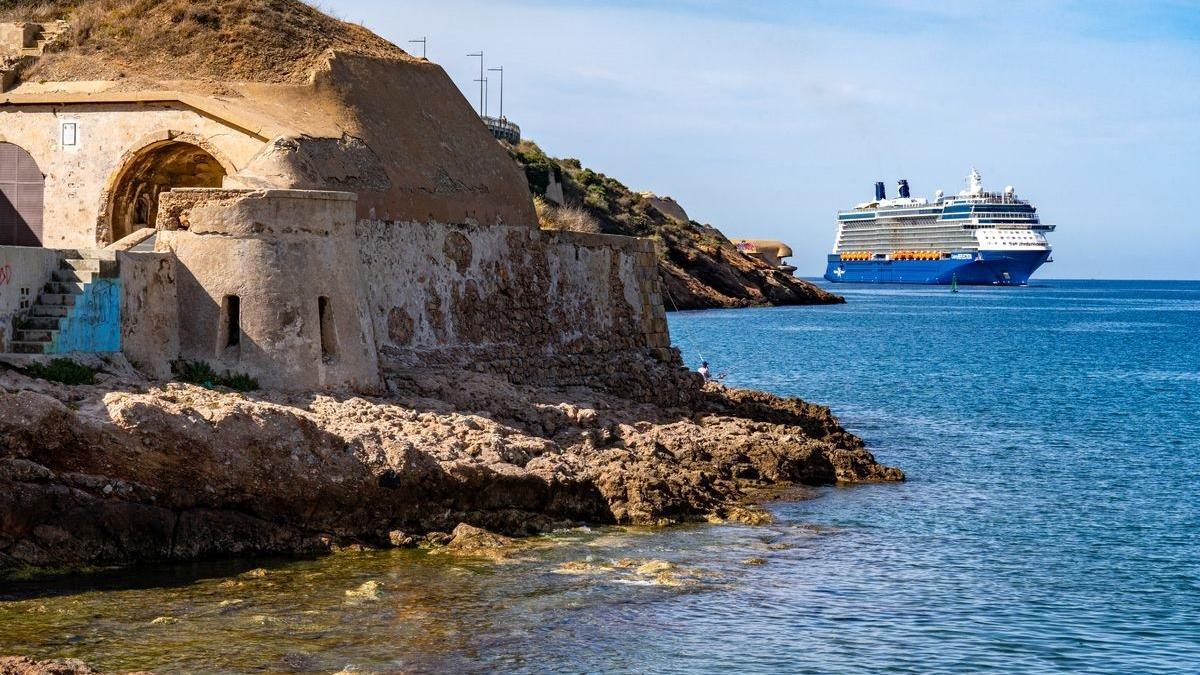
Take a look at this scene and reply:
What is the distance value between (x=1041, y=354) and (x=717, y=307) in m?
34.9

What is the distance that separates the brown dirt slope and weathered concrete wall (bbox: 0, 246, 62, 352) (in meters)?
6.21

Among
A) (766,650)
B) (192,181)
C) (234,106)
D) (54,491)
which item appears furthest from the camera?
(192,181)

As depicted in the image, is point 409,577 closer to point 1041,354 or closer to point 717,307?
point 1041,354

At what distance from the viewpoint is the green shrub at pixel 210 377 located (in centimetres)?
1936

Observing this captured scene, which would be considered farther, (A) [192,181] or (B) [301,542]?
(A) [192,181]

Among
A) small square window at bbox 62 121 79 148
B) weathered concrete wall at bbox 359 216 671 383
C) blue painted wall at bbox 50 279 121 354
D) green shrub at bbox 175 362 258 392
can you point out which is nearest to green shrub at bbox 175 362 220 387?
green shrub at bbox 175 362 258 392

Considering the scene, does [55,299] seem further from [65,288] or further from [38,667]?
[38,667]

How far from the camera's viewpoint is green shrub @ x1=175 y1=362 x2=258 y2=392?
19359 mm

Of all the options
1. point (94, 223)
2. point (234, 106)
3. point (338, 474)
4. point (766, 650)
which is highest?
point (234, 106)

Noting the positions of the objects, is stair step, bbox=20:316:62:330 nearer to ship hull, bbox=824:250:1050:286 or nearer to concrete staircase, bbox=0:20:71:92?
concrete staircase, bbox=0:20:71:92

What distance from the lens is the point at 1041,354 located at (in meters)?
59.8

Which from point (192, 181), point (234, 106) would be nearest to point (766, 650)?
point (234, 106)

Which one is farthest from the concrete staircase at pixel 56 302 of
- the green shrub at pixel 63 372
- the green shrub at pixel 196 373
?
the green shrub at pixel 196 373

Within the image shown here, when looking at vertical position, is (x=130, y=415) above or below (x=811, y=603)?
above
